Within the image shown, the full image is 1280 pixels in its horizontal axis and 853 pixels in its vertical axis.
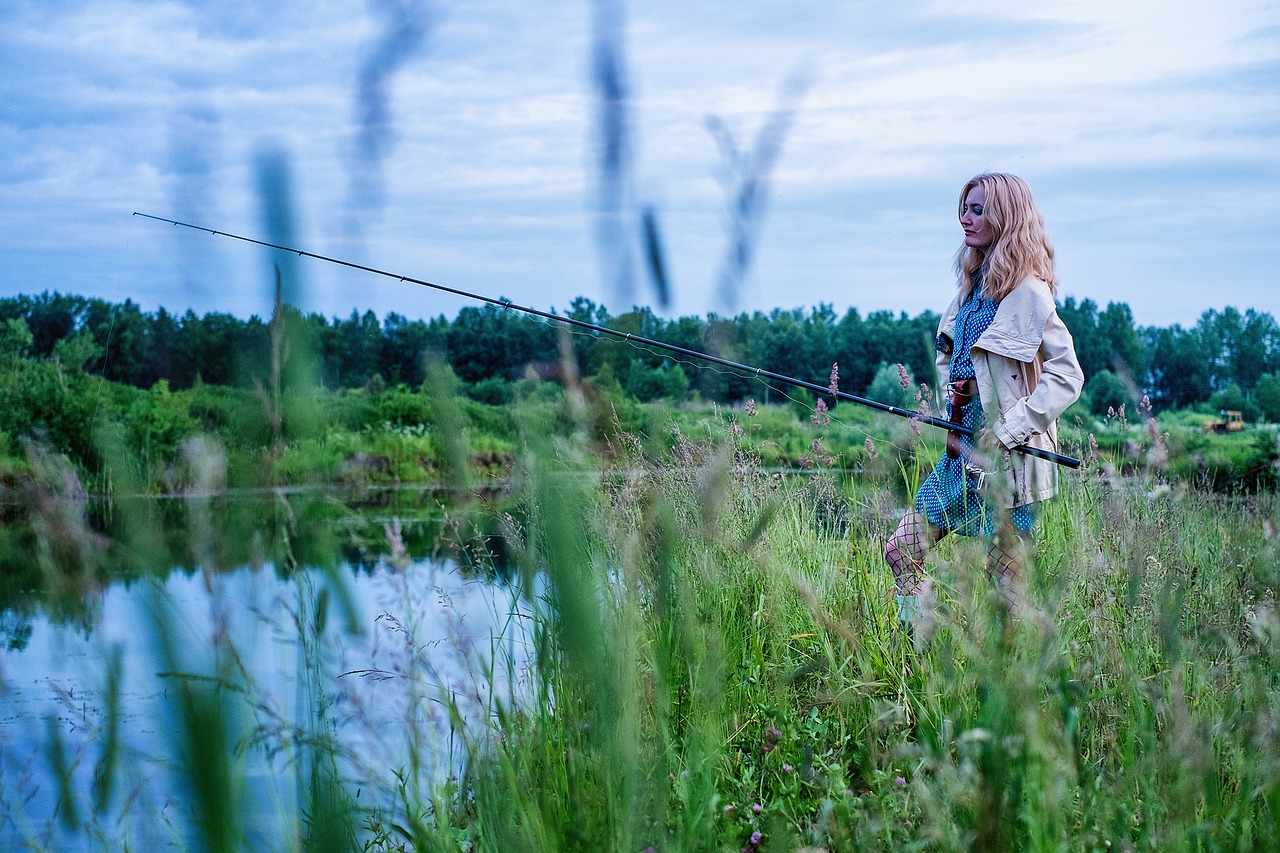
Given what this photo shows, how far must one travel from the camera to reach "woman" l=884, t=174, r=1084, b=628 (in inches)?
127

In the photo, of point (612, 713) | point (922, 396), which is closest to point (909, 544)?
point (922, 396)

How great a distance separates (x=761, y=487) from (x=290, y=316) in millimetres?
3862

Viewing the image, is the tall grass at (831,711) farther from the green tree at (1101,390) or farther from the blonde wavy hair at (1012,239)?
the green tree at (1101,390)

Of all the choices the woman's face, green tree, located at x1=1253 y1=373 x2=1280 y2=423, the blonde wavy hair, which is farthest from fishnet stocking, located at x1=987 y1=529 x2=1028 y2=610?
green tree, located at x1=1253 y1=373 x2=1280 y2=423

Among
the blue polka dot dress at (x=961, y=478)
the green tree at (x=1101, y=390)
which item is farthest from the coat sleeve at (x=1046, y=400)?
the green tree at (x=1101, y=390)

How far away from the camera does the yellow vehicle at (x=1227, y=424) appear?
26.7 metres

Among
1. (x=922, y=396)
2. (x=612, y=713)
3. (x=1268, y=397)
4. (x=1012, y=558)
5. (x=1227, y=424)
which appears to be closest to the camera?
(x=612, y=713)

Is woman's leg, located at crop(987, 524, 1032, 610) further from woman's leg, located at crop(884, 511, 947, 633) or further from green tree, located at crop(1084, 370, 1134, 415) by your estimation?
green tree, located at crop(1084, 370, 1134, 415)

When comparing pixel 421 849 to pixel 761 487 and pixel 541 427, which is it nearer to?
pixel 541 427

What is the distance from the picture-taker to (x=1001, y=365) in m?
3.38

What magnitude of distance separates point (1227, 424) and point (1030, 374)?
90.9 ft

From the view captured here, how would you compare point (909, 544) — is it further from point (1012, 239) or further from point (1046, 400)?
point (1012, 239)

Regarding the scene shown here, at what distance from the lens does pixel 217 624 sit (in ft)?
2.36

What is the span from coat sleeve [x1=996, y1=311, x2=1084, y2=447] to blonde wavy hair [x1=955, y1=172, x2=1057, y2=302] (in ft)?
0.85
